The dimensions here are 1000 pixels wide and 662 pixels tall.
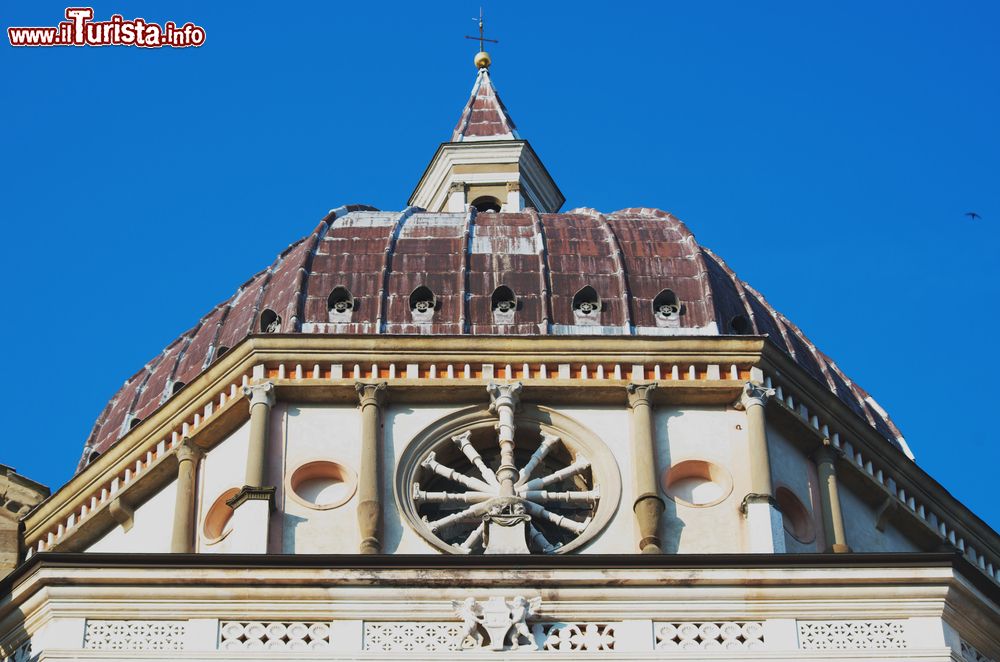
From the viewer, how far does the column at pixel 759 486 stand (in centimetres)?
3694

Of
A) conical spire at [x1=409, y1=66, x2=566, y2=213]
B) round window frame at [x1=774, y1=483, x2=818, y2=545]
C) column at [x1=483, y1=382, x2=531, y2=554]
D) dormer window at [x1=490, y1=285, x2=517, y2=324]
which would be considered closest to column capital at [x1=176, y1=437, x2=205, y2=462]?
column at [x1=483, y1=382, x2=531, y2=554]

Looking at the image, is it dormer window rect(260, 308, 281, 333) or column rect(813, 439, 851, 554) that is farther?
dormer window rect(260, 308, 281, 333)

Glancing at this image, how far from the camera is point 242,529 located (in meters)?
37.1

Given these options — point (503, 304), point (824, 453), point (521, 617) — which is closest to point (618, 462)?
point (824, 453)

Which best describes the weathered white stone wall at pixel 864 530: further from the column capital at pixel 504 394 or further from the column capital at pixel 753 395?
the column capital at pixel 504 394

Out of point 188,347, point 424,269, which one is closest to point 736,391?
point 424,269

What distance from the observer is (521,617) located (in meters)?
32.3

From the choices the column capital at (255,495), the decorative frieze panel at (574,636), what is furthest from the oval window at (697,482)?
the decorative frieze panel at (574,636)

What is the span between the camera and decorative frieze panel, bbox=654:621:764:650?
106 feet

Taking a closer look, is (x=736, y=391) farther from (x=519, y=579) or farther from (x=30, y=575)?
(x=30, y=575)

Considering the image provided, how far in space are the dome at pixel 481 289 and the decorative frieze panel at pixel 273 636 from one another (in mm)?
7974

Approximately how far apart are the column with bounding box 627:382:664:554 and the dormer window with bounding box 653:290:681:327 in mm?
1814

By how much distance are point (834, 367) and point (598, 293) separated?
18.2ft

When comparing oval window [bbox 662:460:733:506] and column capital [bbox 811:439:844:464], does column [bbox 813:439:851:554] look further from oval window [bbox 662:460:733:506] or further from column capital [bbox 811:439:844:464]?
oval window [bbox 662:460:733:506]
